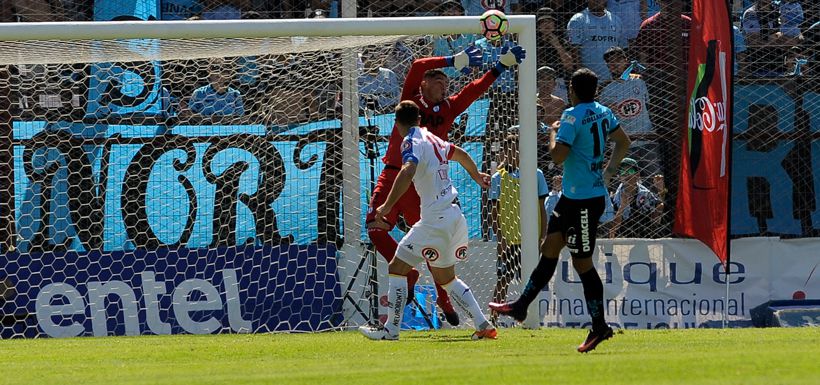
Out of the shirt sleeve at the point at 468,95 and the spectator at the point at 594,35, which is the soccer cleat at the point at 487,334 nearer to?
the shirt sleeve at the point at 468,95

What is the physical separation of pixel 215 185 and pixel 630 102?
5.18 metres

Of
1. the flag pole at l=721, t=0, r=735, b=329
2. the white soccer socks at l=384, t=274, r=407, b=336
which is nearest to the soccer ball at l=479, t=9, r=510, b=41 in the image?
the white soccer socks at l=384, t=274, r=407, b=336

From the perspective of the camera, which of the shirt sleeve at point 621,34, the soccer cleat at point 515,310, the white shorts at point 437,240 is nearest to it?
the soccer cleat at point 515,310

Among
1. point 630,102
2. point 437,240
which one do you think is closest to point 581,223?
point 437,240

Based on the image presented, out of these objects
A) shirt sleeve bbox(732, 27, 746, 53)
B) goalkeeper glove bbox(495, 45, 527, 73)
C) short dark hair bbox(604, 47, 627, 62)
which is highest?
shirt sleeve bbox(732, 27, 746, 53)

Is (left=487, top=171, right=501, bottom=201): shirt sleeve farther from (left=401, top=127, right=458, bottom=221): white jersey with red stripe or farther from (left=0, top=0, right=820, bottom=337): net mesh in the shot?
(left=401, top=127, right=458, bottom=221): white jersey with red stripe

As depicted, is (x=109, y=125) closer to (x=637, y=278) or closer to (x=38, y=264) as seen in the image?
(x=38, y=264)

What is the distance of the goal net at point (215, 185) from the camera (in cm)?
1396

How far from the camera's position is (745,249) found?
15312mm

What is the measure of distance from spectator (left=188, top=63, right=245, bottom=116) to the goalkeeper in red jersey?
3055 mm

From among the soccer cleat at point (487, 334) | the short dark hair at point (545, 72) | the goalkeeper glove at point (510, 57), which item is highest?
the short dark hair at point (545, 72)

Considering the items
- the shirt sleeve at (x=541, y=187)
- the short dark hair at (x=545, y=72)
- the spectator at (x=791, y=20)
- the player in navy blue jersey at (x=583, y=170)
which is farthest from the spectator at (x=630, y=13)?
the player in navy blue jersey at (x=583, y=170)

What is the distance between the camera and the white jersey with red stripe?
35.2 feet

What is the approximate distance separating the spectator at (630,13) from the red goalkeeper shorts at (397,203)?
5.13 meters
